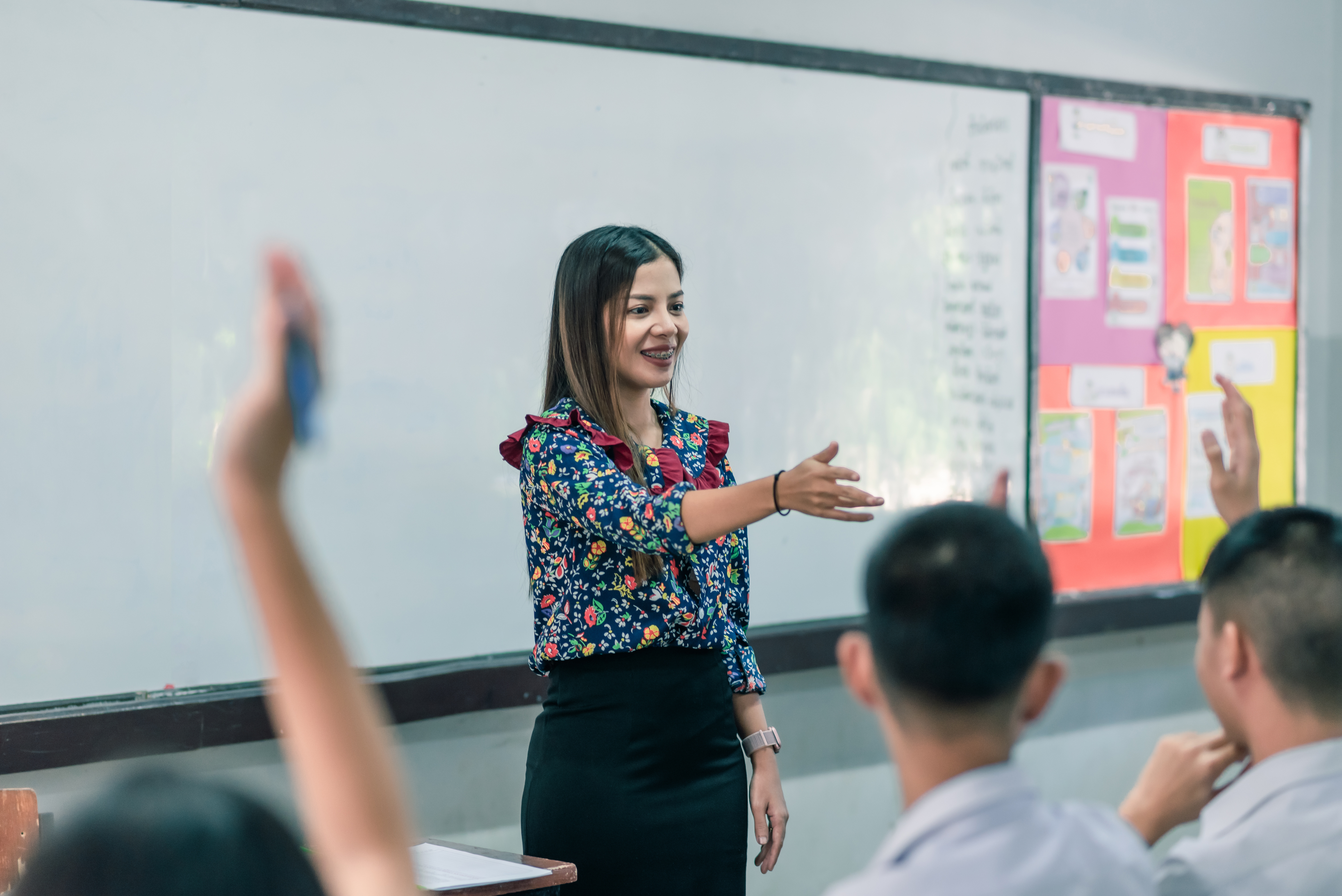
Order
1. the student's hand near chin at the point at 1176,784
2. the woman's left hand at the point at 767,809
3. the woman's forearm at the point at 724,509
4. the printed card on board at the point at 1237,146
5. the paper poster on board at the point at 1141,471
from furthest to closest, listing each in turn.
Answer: the printed card on board at the point at 1237,146
the paper poster on board at the point at 1141,471
the woman's left hand at the point at 767,809
the woman's forearm at the point at 724,509
the student's hand near chin at the point at 1176,784

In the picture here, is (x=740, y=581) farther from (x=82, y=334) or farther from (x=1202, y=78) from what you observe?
(x=1202, y=78)

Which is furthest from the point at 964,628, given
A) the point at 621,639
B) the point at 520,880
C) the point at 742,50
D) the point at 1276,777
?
the point at 742,50

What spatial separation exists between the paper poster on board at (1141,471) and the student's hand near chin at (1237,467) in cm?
204

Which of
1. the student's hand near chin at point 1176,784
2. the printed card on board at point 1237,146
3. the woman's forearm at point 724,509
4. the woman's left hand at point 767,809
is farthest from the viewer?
the printed card on board at point 1237,146

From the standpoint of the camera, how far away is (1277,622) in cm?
108

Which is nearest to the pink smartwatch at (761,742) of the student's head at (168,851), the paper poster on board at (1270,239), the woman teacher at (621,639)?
the woman teacher at (621,639)

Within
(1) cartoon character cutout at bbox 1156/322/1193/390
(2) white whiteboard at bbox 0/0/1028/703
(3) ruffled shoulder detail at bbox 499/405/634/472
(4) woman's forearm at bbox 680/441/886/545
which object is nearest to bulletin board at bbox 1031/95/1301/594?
(1) cartoon character cutout at bbox 1156/322/1193/390

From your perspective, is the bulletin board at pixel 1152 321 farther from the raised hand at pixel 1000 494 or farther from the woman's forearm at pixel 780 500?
the raised hand at pixel 1000 494

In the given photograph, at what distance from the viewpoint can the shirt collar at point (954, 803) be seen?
845 mm

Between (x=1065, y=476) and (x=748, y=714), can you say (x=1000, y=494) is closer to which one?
(x=748, y=714)

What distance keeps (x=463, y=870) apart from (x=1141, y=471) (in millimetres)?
2491

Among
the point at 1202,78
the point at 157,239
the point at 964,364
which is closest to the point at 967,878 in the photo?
the point at 157,239

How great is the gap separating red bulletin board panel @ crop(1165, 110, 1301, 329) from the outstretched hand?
3.40 m

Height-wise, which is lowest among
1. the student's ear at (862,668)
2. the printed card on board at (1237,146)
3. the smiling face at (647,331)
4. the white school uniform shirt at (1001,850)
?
the white school uniform shirt at (1001,850)
